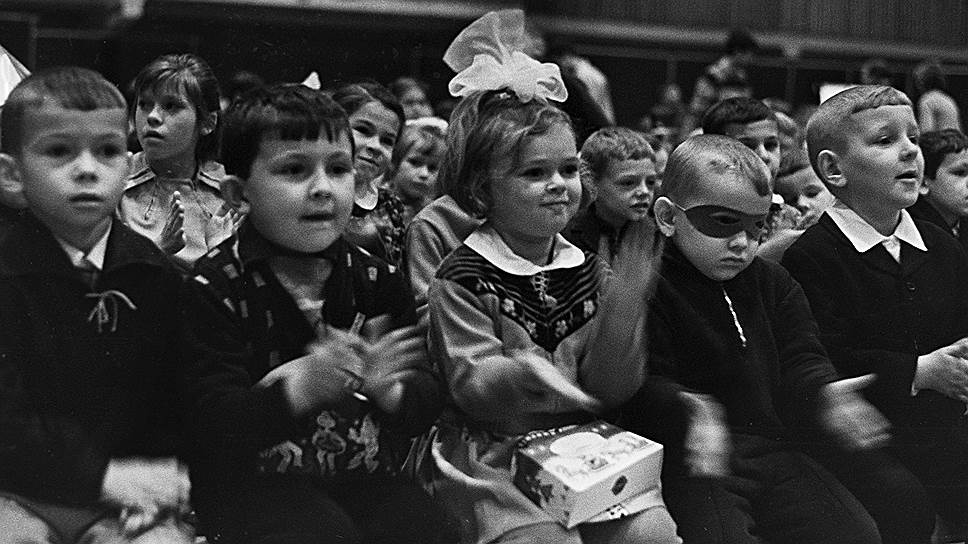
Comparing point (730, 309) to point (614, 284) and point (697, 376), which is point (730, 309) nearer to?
point (697, 376)

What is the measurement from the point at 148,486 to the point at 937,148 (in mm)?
2037

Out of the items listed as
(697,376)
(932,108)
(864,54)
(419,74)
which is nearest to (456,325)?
(697,376)

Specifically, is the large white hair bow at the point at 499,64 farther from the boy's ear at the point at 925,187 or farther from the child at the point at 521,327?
the boy's ear at the point at 925,187

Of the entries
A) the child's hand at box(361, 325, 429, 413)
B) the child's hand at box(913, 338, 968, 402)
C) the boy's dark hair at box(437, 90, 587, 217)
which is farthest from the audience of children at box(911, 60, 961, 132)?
the child's hand at box(361, 325, 429, 413)

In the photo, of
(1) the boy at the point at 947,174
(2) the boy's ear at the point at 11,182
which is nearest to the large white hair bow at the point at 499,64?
(2) the boy's ear at the point at 11,182

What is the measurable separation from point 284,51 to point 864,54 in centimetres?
511

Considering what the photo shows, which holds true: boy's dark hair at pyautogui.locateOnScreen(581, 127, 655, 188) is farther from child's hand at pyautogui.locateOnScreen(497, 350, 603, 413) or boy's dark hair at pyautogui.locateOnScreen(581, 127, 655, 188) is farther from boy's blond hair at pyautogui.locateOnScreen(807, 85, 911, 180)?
child's hand at pyautogui.locateOnScreen(497, 350, 603, 413)

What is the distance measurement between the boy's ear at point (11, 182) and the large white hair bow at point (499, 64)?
801 millimetres

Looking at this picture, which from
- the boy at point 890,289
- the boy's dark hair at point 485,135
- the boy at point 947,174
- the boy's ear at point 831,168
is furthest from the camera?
the boy at point 947,174

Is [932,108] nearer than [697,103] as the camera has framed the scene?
Yes

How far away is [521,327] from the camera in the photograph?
2234mm

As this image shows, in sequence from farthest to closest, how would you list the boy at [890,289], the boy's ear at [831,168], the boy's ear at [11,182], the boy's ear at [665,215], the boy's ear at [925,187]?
the boy's ear at [925,187] → the boy's ear at [831,168] → the boy at [890,289] → the boy's ear at [665,215] → the boy's ear at [11,182]

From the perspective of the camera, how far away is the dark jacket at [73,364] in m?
1.94

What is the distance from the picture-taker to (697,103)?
723cm
